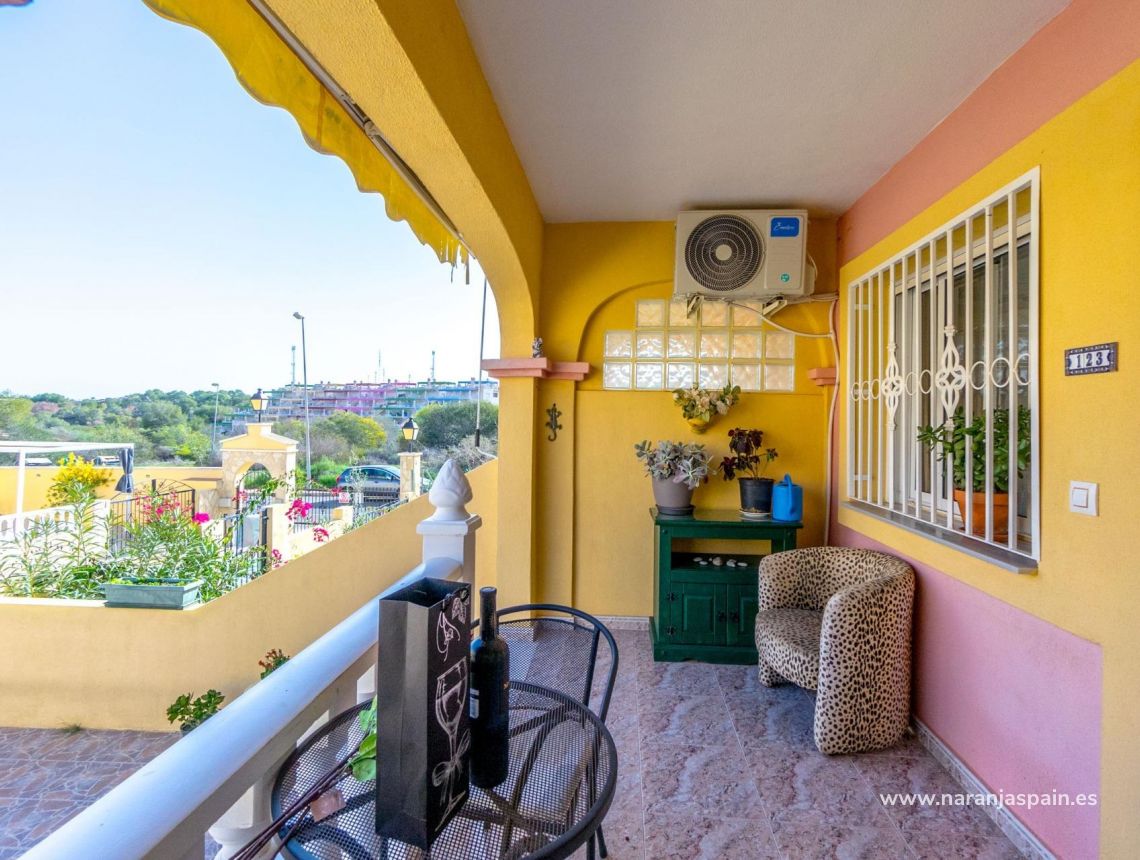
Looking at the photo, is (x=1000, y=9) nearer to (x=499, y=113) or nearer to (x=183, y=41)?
(x=499, y=113)

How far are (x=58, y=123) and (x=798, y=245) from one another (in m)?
4.31

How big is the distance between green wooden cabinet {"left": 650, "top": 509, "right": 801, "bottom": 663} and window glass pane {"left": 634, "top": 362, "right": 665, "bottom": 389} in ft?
2.94

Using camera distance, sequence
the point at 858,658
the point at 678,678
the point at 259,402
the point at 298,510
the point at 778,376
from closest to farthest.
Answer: the point at 858,658
the point at 678,678
the point at 778,376
the point at 298,510
the point at 259,402

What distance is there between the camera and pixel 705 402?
117 inches

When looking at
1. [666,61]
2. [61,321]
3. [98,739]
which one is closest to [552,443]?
[666,61]

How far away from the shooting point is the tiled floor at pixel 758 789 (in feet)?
5.16

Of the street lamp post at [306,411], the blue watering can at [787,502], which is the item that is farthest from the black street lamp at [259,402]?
the blue watering can at [787,502]

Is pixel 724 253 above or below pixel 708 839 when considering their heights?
above

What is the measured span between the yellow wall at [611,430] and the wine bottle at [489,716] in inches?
91.0

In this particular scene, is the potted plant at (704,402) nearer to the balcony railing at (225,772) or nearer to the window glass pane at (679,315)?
the window glass pane at (679,315)

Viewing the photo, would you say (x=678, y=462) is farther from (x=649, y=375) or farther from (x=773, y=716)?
(x=773, y=716)

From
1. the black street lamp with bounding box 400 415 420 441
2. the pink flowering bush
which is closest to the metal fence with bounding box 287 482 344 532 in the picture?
the pink flowering bush

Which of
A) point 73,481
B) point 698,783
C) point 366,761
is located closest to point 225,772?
point 366,761

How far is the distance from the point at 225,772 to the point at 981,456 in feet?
7.56
